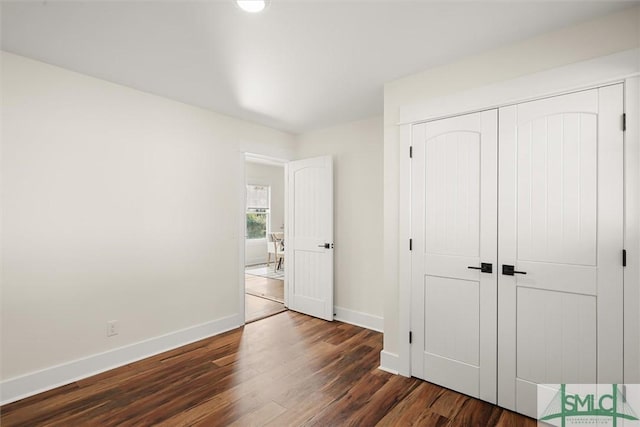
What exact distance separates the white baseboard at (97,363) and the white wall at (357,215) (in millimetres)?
1602

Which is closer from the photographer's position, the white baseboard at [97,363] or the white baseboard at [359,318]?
the white baseboard at [97,363]

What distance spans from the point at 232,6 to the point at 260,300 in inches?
159

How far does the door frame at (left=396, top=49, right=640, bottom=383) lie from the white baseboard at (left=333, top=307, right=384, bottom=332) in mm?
1037

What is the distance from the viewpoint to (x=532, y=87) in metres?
2.03

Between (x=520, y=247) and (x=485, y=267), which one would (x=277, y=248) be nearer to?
(x=485, y=267)

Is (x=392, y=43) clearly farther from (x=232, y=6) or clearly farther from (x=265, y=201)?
(x=265, y=201)

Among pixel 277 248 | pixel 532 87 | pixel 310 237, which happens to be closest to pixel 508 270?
pixel 532 87

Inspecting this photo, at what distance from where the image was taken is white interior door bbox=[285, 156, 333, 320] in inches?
155

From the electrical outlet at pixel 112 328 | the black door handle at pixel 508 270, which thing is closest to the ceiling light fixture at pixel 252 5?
the black door handle at pixel 508 270

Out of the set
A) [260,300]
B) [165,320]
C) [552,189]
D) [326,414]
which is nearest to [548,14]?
[552,189]

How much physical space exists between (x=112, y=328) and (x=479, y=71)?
370 cm

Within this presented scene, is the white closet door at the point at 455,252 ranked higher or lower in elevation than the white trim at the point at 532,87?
lower

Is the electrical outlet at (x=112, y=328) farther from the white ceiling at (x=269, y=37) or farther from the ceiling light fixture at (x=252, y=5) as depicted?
the ceiling light fixture at (x=252, y=5)

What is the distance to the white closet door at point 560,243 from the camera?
1800 millimetres
